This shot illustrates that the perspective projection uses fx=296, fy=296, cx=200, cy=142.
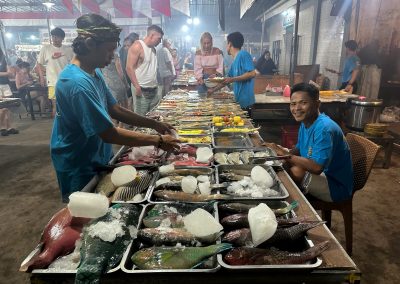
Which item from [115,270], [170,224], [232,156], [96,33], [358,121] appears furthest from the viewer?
[358,121]

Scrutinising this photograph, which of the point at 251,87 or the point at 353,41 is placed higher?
the point at 353,41

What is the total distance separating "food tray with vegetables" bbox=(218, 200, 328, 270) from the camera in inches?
54.3

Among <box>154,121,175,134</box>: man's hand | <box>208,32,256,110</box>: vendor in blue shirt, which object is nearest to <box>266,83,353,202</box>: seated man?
<box>154,121,175,134</box>: man's hand

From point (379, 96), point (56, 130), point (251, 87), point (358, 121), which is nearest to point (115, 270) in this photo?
point (56, 130)

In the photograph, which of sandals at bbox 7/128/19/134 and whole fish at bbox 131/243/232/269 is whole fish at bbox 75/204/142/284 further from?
sandals at bbox 7/128/19/134

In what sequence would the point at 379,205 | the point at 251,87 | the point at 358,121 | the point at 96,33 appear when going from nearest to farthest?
the point at 96,33, the point at 379,205, the point at 251,87, the point at 358,121

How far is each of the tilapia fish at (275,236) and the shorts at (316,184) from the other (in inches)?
53.4

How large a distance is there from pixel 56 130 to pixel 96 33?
0.83 meters

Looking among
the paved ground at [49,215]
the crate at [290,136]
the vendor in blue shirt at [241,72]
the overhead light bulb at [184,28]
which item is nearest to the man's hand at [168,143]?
the paved ground at [49,215]

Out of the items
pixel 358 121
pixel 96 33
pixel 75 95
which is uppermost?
pixel 96 33

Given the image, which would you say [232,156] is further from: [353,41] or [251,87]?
[353,41]

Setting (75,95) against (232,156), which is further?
(232,156)

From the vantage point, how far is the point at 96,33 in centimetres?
222

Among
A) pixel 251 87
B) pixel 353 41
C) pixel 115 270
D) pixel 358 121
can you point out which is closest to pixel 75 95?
pixel 115 270
